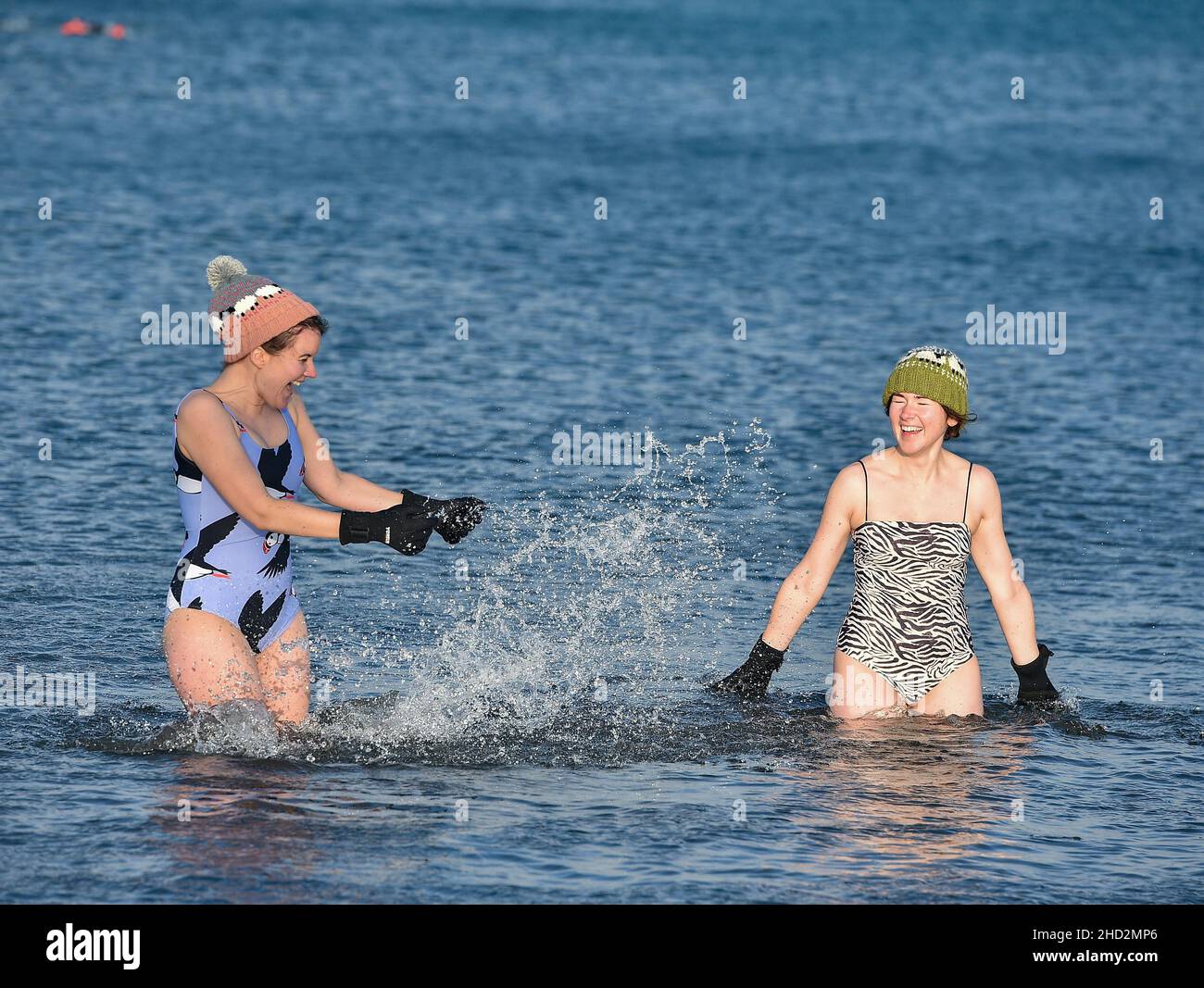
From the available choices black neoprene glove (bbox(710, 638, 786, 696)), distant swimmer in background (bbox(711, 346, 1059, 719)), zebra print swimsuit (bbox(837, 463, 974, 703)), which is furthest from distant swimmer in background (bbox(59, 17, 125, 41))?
zebra print swimsuit (bbox(837, 463, 974, 703))

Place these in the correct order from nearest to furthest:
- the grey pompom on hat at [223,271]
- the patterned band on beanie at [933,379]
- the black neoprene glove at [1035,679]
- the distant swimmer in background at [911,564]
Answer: the grey pompom on hat at [223,271] < the patterned band on beanie at [933,379] < the distant swimmer in background at [911,564] < the black neoprene glove at [1035,679]

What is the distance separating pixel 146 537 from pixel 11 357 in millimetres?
5208

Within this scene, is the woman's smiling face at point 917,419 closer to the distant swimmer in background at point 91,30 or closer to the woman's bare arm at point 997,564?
the woman's bare arm at point 997,564

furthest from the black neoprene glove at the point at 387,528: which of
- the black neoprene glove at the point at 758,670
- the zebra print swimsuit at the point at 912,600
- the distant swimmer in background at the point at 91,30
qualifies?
the distant swimmer in background at the point at 91,30

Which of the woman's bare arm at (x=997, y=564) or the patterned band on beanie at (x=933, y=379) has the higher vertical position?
the patterned band on beanie at (x=933, y=379)

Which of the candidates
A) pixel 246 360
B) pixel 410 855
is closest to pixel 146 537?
pixel 246 360

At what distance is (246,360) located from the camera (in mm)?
7578

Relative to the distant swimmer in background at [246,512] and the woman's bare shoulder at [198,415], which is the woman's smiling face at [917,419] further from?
the woman's bare shoulder at [198,415]

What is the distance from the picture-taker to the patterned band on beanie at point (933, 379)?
7.99 meters

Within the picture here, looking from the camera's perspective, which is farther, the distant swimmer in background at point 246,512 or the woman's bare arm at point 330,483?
the woman's bare arm at point 330,483

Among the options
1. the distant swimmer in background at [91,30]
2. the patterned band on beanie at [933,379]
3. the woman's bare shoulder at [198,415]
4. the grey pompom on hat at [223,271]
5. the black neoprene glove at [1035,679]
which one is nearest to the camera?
the woman's bare shoulder at [198,415]

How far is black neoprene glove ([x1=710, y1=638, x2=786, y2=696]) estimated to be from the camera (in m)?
8.57

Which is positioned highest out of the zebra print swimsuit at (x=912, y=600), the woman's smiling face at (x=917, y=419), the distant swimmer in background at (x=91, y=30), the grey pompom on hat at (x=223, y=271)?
the distant swimmer in background at (x=91, y=30)
